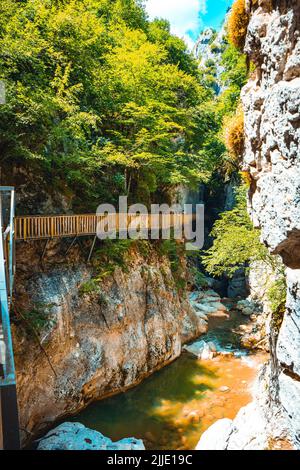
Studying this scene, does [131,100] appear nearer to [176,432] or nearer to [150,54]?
[150,54]

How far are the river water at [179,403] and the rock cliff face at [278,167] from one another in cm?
226

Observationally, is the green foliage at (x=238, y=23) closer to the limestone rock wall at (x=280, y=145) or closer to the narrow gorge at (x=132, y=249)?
the narrow gorge at (x=132, y=249)

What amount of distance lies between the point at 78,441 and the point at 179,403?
4.67 meters

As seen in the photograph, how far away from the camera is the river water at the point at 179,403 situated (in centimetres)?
1032

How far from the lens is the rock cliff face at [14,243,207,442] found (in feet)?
31.1

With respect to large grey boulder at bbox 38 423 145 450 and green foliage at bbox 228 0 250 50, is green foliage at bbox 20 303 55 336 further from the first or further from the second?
green foliage at bbox 228 0 250 50

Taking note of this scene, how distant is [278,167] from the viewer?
22.1 ft

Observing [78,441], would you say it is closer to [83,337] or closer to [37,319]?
[83,337]

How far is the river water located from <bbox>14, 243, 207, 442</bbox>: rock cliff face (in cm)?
54

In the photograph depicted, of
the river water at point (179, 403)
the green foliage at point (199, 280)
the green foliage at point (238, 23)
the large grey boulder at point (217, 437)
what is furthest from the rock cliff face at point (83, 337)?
the green foliage at point (199, 280)

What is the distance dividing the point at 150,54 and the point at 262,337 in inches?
682

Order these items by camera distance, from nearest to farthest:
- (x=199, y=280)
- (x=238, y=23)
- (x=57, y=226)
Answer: (x=238, y=23)
(x=57, y=226)
(x=199, y=280)

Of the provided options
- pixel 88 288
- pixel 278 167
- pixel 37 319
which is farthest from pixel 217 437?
pixel 278 167

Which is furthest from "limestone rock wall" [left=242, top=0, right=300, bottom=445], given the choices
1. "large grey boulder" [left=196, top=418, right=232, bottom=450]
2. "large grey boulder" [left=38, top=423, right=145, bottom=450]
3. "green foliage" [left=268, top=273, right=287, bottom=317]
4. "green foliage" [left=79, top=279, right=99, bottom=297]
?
"green foliage" [left=79, top=279, right=99, bottom=297]
